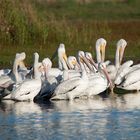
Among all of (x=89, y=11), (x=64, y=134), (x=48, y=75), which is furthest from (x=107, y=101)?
(x=89, y=11)

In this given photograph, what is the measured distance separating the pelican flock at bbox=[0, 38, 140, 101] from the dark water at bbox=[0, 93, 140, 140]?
21 cm

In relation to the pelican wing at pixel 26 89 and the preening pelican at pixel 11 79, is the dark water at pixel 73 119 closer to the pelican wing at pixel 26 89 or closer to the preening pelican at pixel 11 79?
the pelican wing at pixel 26 89

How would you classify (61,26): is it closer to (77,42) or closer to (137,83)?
(77,42)

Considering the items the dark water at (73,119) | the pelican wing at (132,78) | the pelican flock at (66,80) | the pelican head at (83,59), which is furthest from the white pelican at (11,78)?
the pelican wing at (132,78)

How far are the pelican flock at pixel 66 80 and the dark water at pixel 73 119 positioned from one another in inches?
8.3

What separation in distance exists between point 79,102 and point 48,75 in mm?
1530

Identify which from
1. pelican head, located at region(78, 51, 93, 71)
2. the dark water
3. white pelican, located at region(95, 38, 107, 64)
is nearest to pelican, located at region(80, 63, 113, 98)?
the dark water

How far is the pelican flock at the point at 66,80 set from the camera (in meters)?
18.5

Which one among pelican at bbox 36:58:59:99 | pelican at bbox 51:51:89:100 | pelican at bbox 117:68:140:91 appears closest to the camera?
pelican at bbox 51:51:89:100

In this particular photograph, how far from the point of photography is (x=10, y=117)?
54.1 feet

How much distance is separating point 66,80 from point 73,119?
2.71 metres

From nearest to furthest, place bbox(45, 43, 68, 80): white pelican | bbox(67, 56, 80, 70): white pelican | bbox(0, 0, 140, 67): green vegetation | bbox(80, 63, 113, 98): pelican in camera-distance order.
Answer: bbox(80, 63, 113, 98): pelican
bbox(45, 43, 68, 80): white pelican
bbox(67, 56, 80, 70): white pelican
bbox(0, 0, 140, 67): green vegetation

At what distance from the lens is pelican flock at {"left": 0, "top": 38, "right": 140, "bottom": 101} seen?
18.5 m

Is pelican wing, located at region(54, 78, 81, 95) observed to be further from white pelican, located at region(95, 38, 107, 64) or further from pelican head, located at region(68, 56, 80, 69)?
white pelican, located at region(95, 38, 107, 64)
